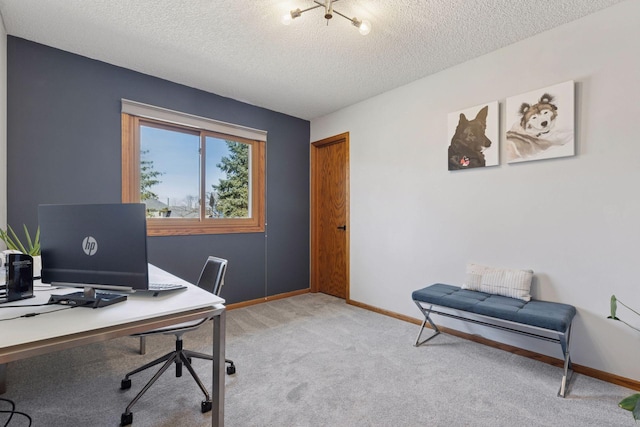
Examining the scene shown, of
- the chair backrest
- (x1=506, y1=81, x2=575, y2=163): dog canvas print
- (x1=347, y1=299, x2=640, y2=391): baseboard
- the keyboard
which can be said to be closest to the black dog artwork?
(x1=506, y1=81, x2=575, y2=163): dog canvas print

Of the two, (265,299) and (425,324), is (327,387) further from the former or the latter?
(265,299)

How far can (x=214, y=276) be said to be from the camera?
2.23m

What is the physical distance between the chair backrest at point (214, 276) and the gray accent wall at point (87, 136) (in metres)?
1.27

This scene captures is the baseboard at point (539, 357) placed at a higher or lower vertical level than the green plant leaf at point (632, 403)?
lower

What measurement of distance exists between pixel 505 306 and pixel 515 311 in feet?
0.30

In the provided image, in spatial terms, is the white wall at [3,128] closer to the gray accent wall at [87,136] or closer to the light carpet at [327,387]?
the gray accent wall at [87,136]

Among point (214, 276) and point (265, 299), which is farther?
point (265, 299)

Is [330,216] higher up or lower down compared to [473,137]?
lower down

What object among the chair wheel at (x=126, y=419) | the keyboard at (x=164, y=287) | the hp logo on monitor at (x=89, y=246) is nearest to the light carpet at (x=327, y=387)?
the chair wheel at (x=126, y=419)

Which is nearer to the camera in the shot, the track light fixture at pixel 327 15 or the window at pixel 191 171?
the track light fixture at pixel 327 15

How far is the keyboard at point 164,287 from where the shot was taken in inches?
65.2

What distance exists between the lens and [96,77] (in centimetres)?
290

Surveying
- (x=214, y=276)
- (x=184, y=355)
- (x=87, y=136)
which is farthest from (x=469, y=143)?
(x=87, y=136)

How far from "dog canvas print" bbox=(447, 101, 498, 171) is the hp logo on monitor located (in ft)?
9.64
